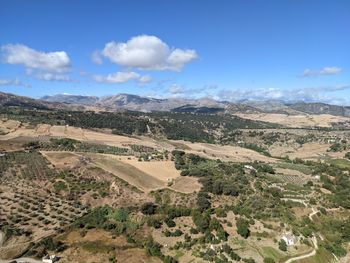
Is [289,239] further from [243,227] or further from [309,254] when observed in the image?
[243,227]

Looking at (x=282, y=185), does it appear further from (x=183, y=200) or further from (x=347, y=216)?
(x=183, y=200)

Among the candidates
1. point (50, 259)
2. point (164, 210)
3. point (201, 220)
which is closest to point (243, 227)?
point (201, 220)

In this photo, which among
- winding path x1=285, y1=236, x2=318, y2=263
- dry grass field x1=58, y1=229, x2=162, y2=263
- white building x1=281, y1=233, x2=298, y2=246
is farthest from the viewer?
white building x1=281, y1=233, x2=298, y2=246

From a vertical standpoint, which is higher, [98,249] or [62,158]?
[62,158]

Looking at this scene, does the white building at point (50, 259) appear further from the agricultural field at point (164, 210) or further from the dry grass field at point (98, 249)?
the agricultural field at point (164, 210)

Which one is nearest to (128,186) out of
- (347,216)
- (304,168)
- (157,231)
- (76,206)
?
(76,206)

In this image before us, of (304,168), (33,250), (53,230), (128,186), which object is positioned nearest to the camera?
(33,250)

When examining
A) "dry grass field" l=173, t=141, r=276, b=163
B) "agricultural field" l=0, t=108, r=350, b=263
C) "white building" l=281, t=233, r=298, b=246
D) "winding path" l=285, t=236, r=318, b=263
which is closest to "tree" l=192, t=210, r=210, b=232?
"agricultural field" l=0, t=108, r=350, b=263

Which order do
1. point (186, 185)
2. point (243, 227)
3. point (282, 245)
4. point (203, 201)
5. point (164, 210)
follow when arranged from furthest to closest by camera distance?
point (186, 185)
point (203, 201)
point (164, 210)
point (243, 227)
point (282, 245)

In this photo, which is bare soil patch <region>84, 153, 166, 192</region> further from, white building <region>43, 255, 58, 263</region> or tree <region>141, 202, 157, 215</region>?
white building <region>43, 255, 58, 263</region>

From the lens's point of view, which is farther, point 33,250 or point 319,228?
point 319,228

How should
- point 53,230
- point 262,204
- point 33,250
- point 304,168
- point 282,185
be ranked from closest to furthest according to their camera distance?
1. point 33,250
2. point 53,230
3. point 262,204
4. point 282,185
5. point 304,168
